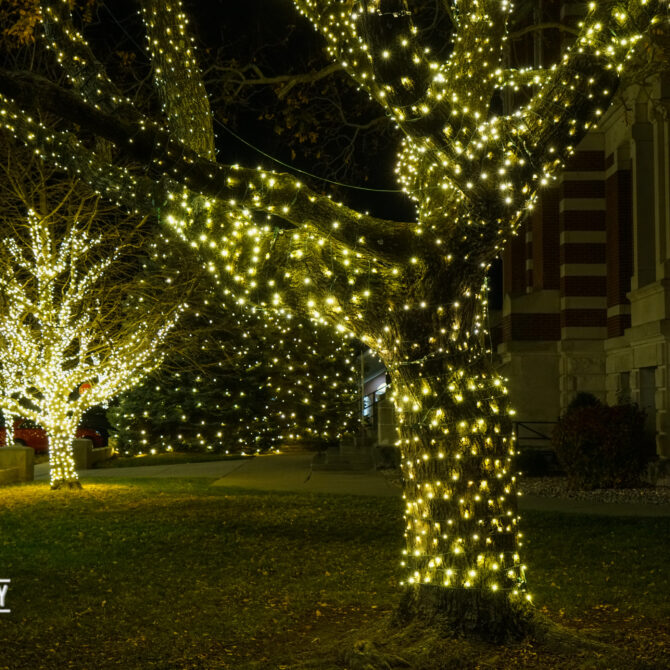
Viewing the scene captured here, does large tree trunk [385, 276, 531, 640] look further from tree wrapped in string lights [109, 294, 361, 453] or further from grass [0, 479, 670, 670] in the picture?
tree wrapped in string lights [109, 294, 361, 453]

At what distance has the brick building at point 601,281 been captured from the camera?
16203 millimetres

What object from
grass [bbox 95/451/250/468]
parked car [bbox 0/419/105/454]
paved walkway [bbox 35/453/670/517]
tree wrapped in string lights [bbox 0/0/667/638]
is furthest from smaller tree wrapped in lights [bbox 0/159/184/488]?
parked car [bbox 0/419/105/454]

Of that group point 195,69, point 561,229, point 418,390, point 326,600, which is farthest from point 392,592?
point 561,229

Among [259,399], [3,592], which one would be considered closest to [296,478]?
[259,399]

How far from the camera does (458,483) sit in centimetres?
608

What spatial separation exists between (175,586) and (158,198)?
357 centimetres

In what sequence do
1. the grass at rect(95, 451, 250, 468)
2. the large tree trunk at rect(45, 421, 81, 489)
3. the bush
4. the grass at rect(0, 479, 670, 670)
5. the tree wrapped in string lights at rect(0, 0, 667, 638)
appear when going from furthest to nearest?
the grass at rect(95, 451, 250, 468), the large tree trunk at rect(45, 421, 81, 489), the bush, the grass at rect(0, 479, 670, 670), the tree wrapped in string lights at rect(0, 0, 667, 638)

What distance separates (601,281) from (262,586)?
1402 cm

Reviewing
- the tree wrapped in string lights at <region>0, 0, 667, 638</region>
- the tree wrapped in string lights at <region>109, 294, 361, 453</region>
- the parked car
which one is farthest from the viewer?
the parked car

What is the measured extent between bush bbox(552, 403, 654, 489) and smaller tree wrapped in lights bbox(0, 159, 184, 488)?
7.00m

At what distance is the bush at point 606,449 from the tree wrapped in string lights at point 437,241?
9.06 meters

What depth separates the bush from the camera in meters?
14.8

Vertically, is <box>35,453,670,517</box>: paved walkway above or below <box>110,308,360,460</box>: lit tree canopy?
below

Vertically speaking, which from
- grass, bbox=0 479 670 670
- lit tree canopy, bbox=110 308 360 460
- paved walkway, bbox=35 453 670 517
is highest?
lit tree canopy, bbox=110 308 360 460
